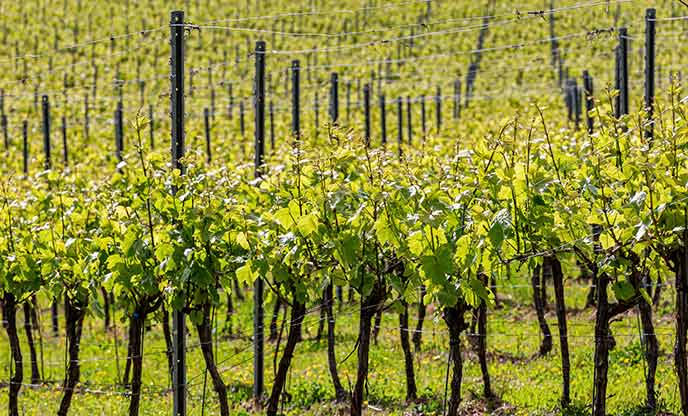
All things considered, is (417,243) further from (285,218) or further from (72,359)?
(72,359)

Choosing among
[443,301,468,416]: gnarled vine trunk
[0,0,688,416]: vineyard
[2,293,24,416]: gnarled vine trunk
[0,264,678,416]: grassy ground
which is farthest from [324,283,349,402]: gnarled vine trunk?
[2,293,24,416]: gnarled vine trunk

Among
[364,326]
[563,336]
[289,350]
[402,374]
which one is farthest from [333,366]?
[364,326]

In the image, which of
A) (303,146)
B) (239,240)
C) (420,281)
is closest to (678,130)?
(420,281)

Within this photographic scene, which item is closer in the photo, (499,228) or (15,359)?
(499,228)

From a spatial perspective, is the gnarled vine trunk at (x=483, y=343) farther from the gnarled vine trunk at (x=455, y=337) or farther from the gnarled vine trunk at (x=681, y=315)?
the gnarled vine trunk at (x=681, y=315)

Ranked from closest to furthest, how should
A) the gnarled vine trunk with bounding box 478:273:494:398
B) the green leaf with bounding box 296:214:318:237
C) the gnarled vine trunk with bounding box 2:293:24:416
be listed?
1. the green leaf with bounding box 296:214:318:237
2. the gnarled vine trunk with bounding box 478:273:494:398
3. the gnarled vine trunk with bounding box 2:293:24:416

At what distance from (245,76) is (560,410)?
1392 inches

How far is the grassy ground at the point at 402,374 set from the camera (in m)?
7.97

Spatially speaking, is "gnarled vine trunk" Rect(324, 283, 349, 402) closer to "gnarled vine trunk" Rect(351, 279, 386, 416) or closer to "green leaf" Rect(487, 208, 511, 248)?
"gnarled vine trunk" Rect(351, 279, 386, 416)

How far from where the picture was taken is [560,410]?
765 centimetres

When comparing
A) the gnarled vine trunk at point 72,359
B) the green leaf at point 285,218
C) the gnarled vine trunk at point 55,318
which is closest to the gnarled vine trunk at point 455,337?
the green leaf at point 285,218

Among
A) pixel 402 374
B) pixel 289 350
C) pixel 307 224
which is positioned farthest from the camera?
pixel 402 374

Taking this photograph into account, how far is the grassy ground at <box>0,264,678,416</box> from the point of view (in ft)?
26.2

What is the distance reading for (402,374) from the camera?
30.7 feet
